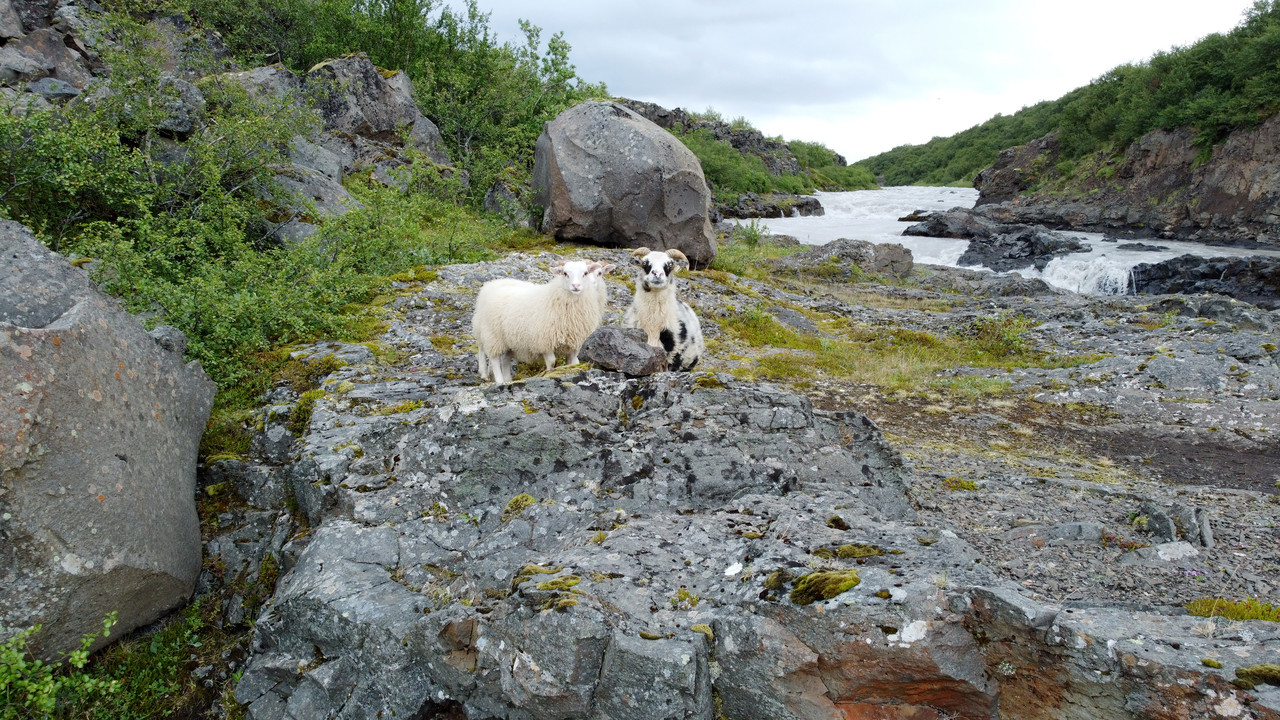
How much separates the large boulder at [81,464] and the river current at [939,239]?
31069 mm

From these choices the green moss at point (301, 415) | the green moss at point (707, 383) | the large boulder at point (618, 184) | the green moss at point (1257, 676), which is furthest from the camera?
the large boulder at point (618, 184)

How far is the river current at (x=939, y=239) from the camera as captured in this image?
27516 millimetres

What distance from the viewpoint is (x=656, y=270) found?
834cm

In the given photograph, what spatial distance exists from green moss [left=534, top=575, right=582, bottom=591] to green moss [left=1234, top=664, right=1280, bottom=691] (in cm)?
302

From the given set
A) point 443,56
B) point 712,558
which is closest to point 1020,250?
point 443,56

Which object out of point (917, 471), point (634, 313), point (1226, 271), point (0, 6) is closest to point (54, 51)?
point (0, 6)

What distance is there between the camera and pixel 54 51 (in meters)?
14.6

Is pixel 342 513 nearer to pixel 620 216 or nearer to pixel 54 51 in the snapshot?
pixel 620 216

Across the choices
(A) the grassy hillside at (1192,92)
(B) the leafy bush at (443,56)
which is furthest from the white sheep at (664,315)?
(A) the grassy hillside at (1192,92)

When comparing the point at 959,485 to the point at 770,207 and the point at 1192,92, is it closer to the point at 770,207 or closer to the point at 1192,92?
the point at 1192,92

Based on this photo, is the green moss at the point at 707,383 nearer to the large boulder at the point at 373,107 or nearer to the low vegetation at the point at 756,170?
the large boulder at the point at 373,107

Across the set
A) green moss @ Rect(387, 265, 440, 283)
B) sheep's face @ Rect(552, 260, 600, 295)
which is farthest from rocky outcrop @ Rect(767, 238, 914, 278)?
sheep's face @ Rect(552, 260, 600, 295)

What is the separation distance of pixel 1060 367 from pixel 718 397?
33.8 feet

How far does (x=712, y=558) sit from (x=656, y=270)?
16.0 feet
